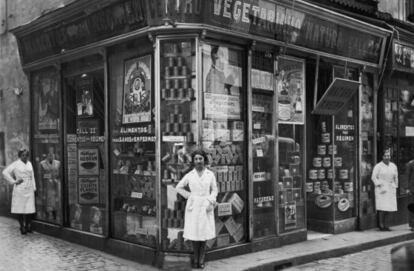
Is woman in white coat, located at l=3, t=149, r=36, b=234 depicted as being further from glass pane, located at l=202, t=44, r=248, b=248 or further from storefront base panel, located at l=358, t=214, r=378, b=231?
storefront base panel, located at l=358, t=214, r=378, b=231

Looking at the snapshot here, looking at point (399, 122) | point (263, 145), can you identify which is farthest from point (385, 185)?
point (263, 145)

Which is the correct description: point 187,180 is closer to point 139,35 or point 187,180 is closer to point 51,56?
point 139,35

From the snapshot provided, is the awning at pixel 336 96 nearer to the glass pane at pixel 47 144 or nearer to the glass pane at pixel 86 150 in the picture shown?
the glass pane at pixel 86 150

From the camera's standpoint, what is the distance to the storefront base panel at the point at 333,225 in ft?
34.6

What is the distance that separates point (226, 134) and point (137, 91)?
63.8 inches

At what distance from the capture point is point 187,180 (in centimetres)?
739

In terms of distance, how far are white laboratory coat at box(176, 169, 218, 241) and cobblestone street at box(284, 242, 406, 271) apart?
174cm

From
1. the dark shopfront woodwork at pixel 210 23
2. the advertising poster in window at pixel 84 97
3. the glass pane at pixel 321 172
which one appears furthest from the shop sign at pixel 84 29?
the glass pane at pixel 321 172

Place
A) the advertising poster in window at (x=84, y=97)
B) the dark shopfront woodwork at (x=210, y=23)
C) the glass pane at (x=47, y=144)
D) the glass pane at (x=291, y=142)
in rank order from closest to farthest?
the dark shopfront woodwork at (x=210, y=23) → the glass pane at (x=291, y=142) → the advertising poster in window at (x=84, y=97) → the glass pane at (x=47, y=144)

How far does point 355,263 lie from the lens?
8.52 meters

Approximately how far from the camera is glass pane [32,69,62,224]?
10.5 m

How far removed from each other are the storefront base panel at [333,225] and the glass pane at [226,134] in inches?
110

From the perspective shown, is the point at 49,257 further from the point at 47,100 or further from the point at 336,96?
the point at 336,96

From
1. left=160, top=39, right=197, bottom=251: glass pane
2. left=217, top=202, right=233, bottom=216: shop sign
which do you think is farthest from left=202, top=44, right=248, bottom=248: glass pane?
left=160, top=39, right=197, bottom=251: glass pane
